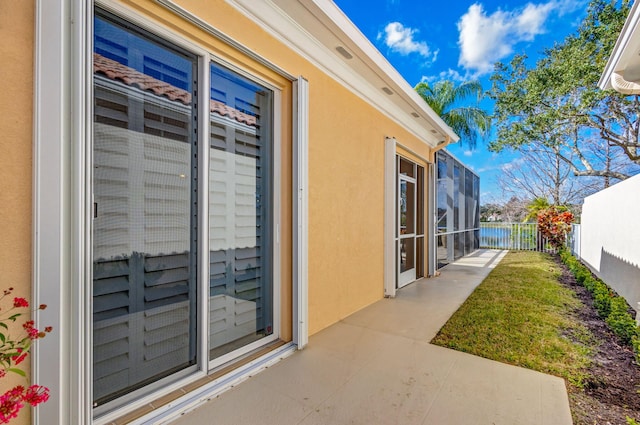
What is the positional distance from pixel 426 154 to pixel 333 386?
17.6 feet

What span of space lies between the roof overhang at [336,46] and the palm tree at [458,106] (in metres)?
7.76

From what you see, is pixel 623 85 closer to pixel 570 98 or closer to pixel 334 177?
pixel 334 177

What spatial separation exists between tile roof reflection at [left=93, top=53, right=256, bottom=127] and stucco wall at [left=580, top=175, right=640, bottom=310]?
518 cm

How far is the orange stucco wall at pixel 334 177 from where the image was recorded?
2.48 metres

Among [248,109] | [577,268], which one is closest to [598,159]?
[577,268]

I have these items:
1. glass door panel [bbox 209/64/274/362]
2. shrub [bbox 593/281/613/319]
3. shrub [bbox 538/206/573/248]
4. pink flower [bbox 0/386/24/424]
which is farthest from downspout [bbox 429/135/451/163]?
pink flower [bbox 0/386/24/424]

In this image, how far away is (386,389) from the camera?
2.27 m

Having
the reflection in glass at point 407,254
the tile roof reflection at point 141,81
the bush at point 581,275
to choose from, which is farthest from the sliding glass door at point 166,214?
the bush at point 581,275

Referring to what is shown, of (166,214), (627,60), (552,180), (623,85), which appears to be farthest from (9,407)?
(552,180)

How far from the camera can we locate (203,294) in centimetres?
222

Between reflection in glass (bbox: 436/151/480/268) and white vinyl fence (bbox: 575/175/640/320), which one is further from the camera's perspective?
reflection in glass (bbox: 436/151/480/268)

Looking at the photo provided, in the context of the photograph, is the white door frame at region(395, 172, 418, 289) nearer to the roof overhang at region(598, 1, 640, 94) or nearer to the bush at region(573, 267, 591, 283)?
the roof overhang at region(598, 1, 640, 94)

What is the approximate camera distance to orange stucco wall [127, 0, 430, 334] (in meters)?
2.48

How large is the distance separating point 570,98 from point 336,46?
10.5 meters
